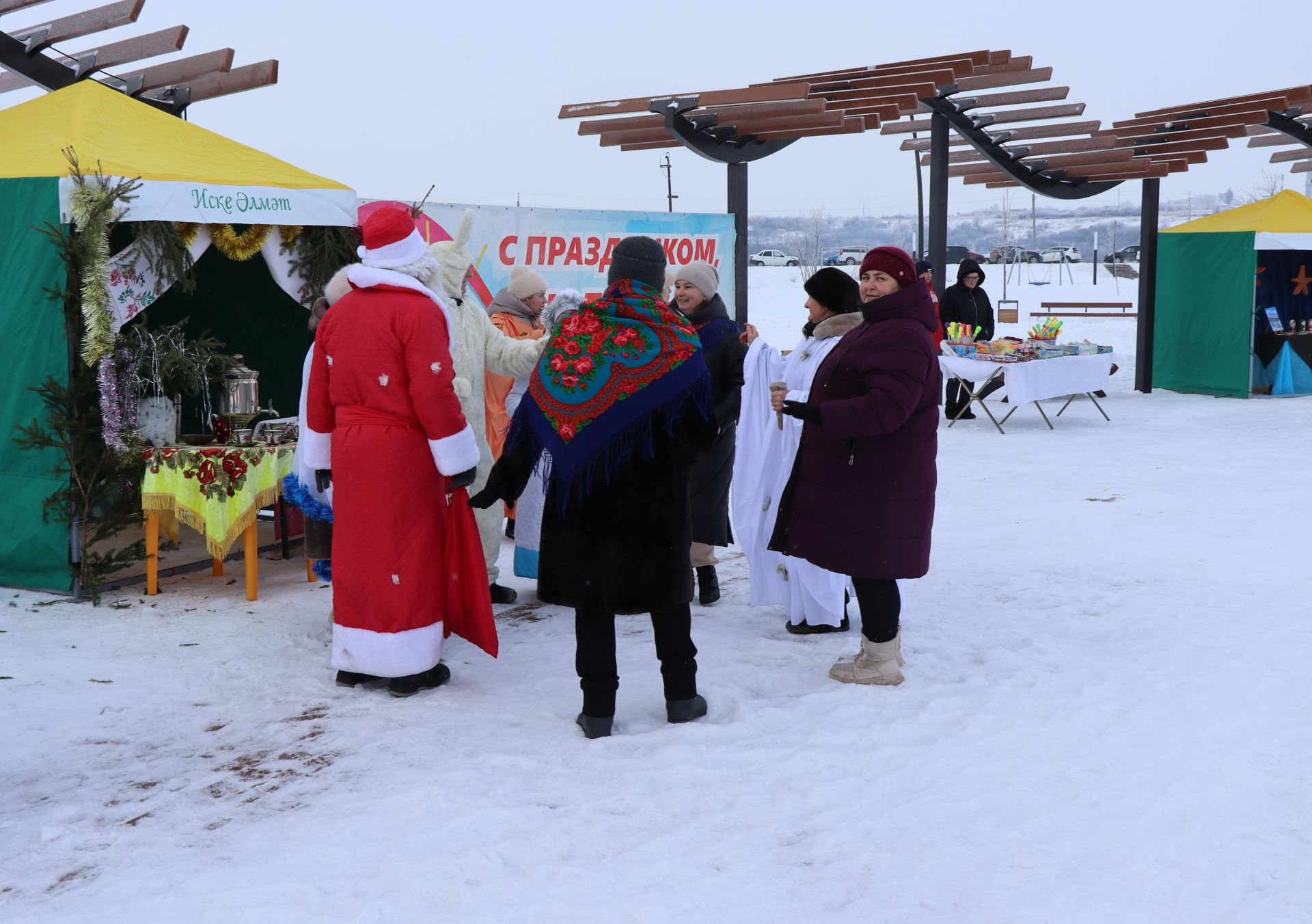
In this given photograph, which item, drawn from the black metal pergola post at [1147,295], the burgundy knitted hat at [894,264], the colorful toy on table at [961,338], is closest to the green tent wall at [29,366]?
the burgundy knitted hat at [894,264]

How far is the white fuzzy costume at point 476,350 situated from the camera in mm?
5109

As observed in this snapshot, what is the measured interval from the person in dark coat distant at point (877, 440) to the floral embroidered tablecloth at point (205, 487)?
9.38ft

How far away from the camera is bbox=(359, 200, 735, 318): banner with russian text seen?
8320mm

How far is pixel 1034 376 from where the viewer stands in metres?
11.7

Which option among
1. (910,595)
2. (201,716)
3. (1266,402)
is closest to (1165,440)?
(1266,402)

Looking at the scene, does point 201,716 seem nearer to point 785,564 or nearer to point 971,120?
point 785,564

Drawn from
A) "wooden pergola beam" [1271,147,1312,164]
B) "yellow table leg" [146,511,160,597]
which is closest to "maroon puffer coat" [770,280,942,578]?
"yellow table leg" [146,511,160,597]

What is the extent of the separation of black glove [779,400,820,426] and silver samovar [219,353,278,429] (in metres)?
3.41

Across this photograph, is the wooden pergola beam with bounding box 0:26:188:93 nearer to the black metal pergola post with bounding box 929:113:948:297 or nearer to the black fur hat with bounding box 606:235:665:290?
the black fur hat with bounding box 606:235:665:290

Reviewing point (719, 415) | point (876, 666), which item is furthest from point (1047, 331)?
point (876, 666)

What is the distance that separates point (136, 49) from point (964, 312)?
8.16 metres

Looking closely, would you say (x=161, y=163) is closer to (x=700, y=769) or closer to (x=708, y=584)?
(x=708, y=584)

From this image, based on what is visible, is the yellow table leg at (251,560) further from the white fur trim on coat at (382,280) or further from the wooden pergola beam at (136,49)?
the wooden pergola beam at (136,49)

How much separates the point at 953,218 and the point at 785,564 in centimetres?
12526
